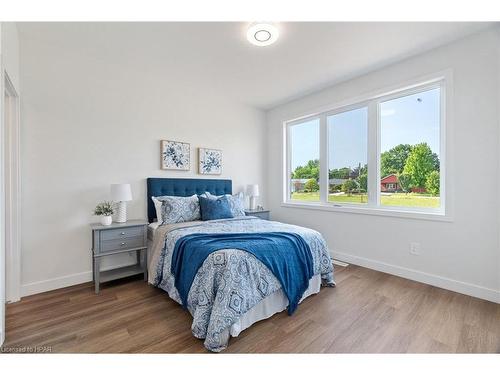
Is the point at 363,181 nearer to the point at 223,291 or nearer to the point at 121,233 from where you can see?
the point at 223,291

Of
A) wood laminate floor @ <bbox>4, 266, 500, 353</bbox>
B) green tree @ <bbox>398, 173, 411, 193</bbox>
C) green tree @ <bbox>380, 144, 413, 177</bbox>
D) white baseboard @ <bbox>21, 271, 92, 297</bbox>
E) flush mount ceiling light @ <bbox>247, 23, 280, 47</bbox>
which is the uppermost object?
flush mount ceiling light @ <bbox>247, 23, 280, 47</bbox>

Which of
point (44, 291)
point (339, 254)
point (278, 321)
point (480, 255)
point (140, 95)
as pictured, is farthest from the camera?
point (339, 254)

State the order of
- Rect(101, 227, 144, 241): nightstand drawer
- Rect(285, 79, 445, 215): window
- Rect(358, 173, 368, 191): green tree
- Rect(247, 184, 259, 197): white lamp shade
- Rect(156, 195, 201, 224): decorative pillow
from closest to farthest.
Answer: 1. Rect(101, 227, 144, 241): nightstand drawer
2. Rect(285, 79, 445, 215): window
3. Rect(156, 195, 201, 224): decorative pillow
4. Rect(358, 173, 368, 191): green tree
5. Rect(247, 184, 259, 197): white lamp shade

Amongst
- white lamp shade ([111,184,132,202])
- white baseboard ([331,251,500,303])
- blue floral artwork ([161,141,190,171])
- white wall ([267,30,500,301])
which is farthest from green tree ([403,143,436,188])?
white lamp shade ([111,184,132,202])

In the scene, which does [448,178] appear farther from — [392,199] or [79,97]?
[79,97]

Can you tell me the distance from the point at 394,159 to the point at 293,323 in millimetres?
2372

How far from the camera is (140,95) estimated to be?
310 cm

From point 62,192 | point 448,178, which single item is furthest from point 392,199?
point 62,192

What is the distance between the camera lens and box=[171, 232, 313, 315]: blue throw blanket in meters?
1.90

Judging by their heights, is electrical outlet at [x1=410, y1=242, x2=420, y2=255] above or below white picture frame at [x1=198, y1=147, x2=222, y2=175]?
below

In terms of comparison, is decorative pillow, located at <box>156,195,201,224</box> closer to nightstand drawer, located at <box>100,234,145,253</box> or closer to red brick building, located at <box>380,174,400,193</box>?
nightstand drawer, located at <box>100,234,145,253</box>

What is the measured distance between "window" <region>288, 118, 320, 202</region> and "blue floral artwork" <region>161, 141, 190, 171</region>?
1.92m

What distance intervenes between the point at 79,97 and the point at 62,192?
3.61ft

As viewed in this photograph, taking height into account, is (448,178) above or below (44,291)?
above
